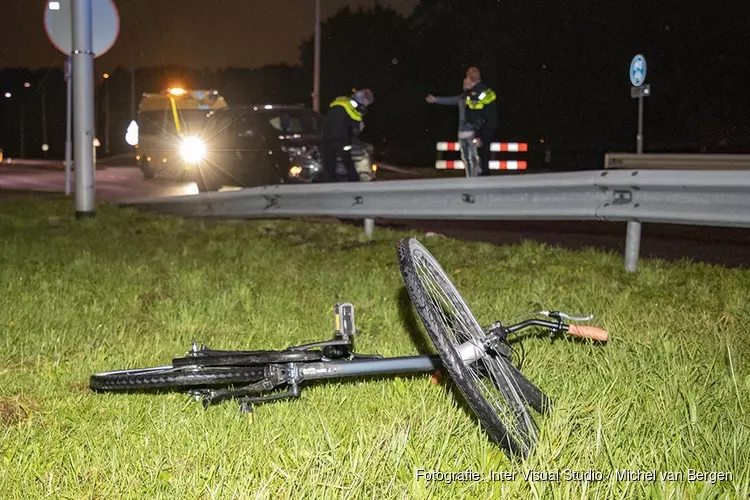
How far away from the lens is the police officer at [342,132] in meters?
14.9

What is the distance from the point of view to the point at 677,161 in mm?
20281

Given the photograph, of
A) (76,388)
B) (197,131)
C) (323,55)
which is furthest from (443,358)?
(323,55)

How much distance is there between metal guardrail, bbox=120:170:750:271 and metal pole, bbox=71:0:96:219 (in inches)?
62.8

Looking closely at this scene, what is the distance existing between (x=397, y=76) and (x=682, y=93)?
29792 mm

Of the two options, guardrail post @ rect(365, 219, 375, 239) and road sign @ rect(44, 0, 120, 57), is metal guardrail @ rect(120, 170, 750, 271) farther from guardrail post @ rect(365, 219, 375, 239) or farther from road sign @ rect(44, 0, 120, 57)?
road sign @ rect(44, 0, 120, 57)

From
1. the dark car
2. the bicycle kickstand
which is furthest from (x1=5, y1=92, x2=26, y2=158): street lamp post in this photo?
the bicycle kickstand

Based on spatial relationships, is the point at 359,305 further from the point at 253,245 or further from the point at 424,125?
the point at 424,125

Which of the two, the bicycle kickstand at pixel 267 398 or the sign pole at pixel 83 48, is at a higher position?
the sign pole at pixel 83 48

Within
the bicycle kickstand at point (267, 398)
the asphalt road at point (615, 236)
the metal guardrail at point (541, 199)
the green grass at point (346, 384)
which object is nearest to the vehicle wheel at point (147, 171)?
the asphalt road at point (615, 236)

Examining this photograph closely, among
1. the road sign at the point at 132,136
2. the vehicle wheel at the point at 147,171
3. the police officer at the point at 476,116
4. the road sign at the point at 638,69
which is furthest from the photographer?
the vehicle wheel at the point at 147,171

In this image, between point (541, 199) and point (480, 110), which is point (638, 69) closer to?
point (480, 110)

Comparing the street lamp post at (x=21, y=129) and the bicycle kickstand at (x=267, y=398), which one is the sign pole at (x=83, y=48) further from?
the street lamp post at (x=21, y=129)

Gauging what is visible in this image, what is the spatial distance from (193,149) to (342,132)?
190 inches

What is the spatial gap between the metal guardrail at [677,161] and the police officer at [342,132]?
6308mm
